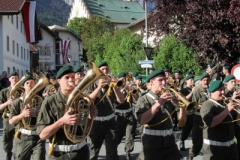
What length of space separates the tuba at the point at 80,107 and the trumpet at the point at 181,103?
3.67 ft

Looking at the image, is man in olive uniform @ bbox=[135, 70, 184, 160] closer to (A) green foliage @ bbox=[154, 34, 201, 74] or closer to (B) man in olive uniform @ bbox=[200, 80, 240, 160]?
(B) man in olive uniform @ bbox=[200, 80, 240, 160]

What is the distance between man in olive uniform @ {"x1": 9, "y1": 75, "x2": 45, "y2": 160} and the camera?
649 centimetres

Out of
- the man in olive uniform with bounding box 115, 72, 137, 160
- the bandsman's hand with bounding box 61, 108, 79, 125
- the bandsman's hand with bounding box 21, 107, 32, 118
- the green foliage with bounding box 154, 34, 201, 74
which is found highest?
the green foliage with bounding box 154, 34, 201, 74

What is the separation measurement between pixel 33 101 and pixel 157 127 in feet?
7.06

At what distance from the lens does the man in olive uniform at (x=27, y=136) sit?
649cm

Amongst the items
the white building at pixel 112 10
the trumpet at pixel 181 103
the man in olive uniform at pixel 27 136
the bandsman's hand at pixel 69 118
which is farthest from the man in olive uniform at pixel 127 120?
the white building at pixel 112 10

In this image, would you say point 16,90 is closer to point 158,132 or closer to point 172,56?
point 158,132

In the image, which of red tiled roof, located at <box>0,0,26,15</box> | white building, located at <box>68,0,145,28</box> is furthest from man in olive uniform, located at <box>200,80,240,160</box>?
white building, located at <box>68,0,145,28</box>

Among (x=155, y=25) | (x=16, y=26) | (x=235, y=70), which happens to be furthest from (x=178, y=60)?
(x=16, y=26)

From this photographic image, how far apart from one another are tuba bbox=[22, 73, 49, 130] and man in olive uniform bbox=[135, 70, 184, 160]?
1601 millimetres

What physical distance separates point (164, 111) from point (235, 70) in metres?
5.74

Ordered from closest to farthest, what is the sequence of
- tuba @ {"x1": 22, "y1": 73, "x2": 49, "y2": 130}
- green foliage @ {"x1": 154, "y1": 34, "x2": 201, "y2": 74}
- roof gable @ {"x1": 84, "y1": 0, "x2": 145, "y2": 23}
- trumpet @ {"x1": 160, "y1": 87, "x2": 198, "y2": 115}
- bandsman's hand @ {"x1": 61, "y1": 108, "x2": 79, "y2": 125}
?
bandsman's hand @ {"x1": 61, "y1": 108, "x2": 79, "y2": 125} < trumpet @ {"x1": 160, "y1": 87, "x2": 198, "y2": 115} < tuba @ {"x1": 22, "y1": 73, "x2": 49, "y2": 130} < green foliage @ {"x1": 154, "y1": 34, "x2": 201, "y2": 74} < roof gable @ {"x1": 84, "y1": 0, "x2": 145, "y2": 23}

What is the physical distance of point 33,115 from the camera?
262 inches

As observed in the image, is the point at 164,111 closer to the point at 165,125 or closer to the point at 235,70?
the point at 165,125
